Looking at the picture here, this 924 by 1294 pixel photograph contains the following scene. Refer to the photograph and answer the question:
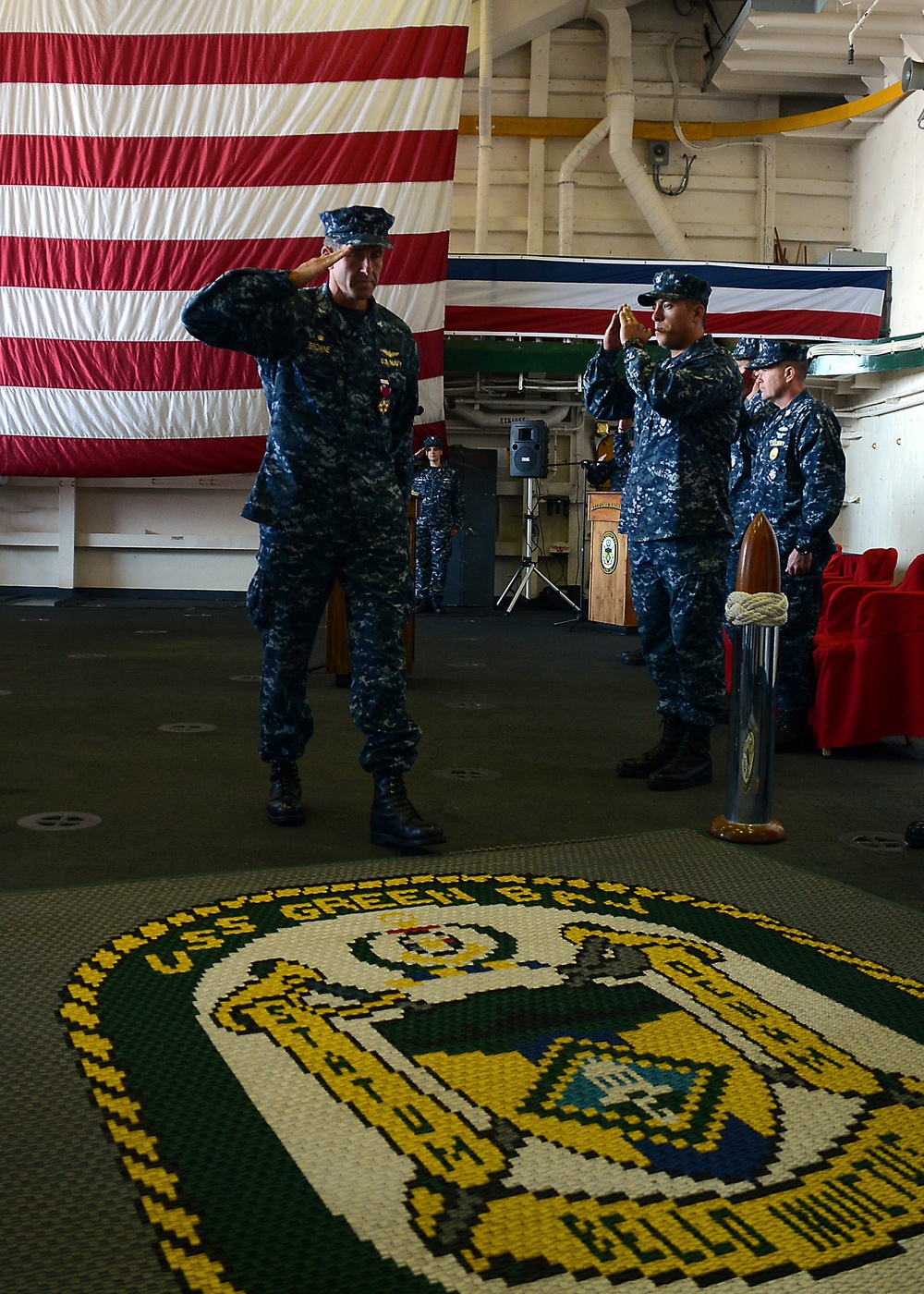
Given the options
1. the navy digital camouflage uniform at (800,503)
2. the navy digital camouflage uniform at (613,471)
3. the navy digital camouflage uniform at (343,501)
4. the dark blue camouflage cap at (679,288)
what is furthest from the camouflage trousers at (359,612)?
the navy digital camouflage uniform at (613,471)

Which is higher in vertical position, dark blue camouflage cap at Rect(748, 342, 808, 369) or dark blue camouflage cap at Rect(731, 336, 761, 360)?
dark blue camouflage cap at Rect(731, 336, 761, 360)

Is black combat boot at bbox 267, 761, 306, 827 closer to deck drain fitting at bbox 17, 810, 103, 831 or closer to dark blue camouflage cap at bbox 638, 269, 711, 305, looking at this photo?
deck drain fitting at bbox 17, 810, 103, 831

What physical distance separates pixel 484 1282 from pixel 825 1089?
57 centimetres

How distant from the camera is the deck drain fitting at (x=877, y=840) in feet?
8.53

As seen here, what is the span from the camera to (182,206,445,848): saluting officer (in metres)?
2.45

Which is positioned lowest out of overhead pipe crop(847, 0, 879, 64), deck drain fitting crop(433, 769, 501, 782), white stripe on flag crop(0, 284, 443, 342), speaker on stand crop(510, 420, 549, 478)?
deck drain fitting crop(433, 769, 501, 782)

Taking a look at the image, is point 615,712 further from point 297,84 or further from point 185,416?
point 297,84

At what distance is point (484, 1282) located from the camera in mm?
991

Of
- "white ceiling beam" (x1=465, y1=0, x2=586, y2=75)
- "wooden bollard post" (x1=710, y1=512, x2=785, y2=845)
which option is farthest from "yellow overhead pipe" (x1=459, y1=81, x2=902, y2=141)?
"wooden bollard post" (x1=710, y1=512, x2=785, y2=845)

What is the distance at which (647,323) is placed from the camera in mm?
8727

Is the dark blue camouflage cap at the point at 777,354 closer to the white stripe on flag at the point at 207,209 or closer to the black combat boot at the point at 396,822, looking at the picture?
the black combat boot at the point at 396,822

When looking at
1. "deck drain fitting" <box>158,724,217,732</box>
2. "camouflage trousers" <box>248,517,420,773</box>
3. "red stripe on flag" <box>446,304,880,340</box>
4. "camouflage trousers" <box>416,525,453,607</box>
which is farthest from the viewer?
"camouflage trousers" <box>416,525,453,607</box>

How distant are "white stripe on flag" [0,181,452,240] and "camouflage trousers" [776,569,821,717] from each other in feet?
16.1

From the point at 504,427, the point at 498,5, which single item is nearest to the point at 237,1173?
the point at 504,427
